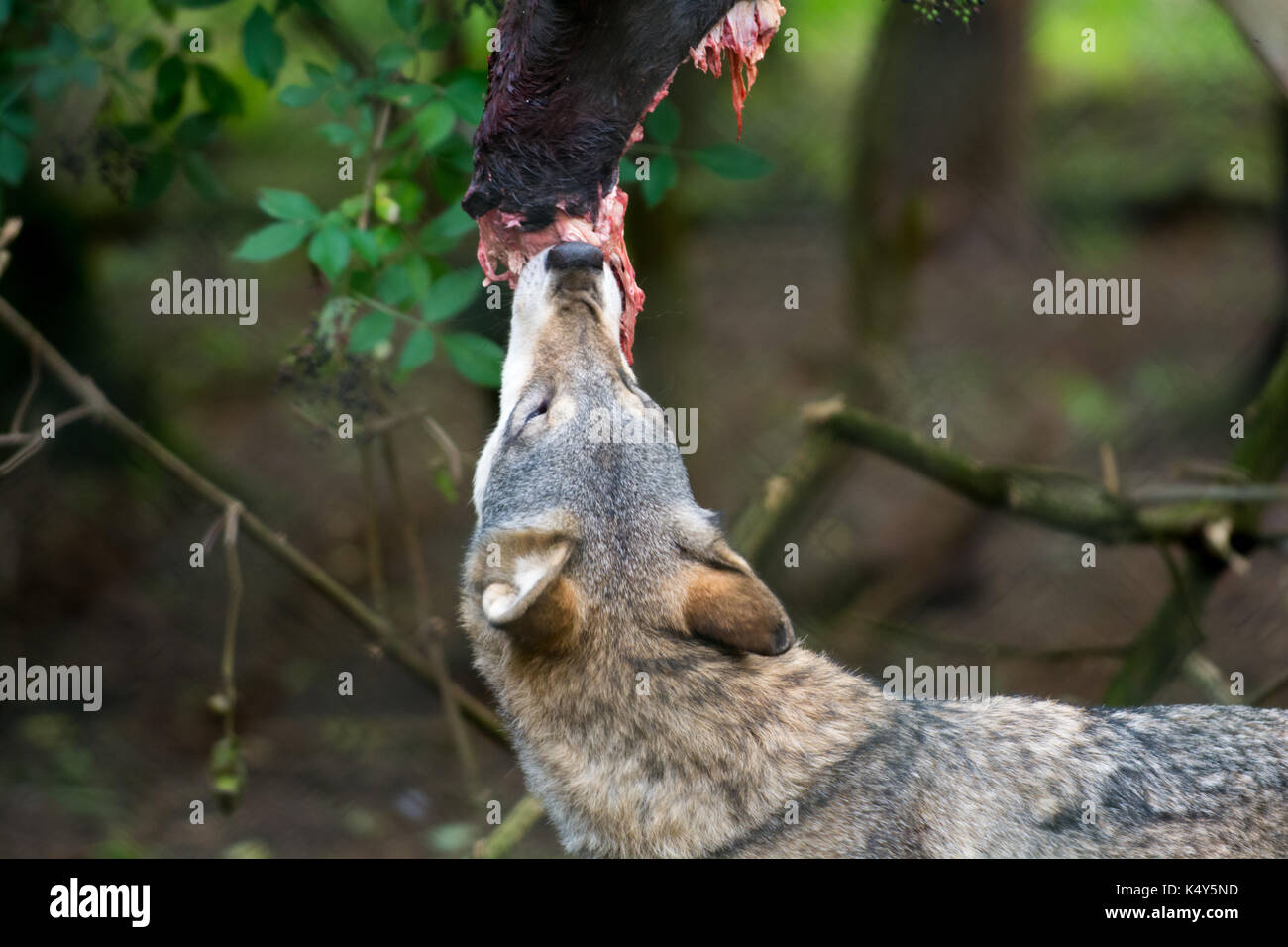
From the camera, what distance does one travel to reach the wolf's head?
3.06 m

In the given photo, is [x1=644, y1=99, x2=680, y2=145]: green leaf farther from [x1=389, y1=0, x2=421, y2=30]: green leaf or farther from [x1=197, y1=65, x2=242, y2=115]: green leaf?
[x1=197, y1=65, x2=242, y2=115]: green leaf

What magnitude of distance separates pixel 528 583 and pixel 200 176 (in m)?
2.61

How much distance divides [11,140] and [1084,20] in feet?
31.2

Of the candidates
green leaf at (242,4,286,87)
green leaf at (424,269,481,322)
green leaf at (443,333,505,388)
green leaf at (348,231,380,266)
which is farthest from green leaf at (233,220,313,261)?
green leaf at (242,4,286,87)

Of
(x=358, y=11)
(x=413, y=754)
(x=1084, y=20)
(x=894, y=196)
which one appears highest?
(x=1084, y=20)

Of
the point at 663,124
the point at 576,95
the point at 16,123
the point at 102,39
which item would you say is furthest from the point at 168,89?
the point at 576,95

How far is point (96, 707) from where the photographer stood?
678cm

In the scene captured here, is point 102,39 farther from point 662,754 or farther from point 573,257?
point 662,754

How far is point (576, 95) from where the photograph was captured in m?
2.89

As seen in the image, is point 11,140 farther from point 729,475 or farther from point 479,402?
point 729,475

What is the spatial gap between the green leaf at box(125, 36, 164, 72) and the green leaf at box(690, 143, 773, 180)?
2.00m

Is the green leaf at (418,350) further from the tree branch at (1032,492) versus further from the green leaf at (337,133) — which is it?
the tree branch at (1032,492)

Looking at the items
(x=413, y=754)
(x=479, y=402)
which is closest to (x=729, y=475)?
(x=479, y=402)

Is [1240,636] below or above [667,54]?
below
